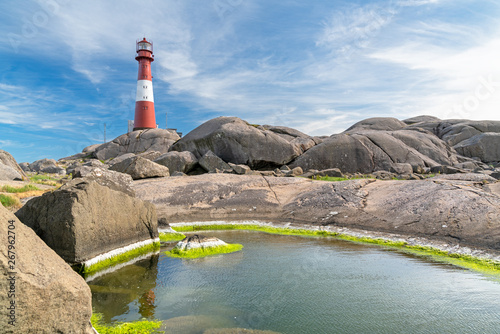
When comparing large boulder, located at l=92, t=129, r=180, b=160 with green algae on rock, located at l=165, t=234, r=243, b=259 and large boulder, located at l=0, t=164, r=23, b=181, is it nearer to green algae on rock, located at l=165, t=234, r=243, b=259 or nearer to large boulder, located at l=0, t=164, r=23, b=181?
large boulder, located at l=0, t=164, r=23, b=181

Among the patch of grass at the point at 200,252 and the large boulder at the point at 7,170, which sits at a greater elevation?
the large boulder at the point at 7,170

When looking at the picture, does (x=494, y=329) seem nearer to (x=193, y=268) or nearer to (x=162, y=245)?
(x=193, y=268)

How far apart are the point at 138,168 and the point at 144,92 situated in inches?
1553

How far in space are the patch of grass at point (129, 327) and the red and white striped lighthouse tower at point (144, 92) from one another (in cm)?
5332

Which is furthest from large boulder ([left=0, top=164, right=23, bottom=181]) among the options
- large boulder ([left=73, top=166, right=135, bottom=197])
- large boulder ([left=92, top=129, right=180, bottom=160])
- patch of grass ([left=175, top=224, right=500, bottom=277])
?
large boulder ([left=92, top=129, right=180, bottom=160])

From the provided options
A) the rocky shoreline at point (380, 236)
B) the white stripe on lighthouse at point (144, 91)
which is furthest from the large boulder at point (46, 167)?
the rocky shoreline at point (380, 236)

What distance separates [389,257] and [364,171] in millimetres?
19008

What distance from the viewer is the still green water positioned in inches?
263

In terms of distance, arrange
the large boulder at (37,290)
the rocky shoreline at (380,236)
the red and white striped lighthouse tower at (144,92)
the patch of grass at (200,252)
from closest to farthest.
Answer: the large boulder at (37,290) < the rocky shoreline at (380,236) < the patch of grass at (200,252) < the red and white striped lighthouse tower at (144,92)

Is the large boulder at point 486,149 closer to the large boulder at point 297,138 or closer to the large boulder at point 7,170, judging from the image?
the large boulder at point 297,138

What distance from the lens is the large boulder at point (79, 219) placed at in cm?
930

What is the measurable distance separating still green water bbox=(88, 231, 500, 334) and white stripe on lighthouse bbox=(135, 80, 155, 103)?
168 feet

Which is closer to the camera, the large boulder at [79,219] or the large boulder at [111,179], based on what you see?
the large boulder at [79,219]

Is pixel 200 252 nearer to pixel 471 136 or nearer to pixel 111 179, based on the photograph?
pixel 111 179
